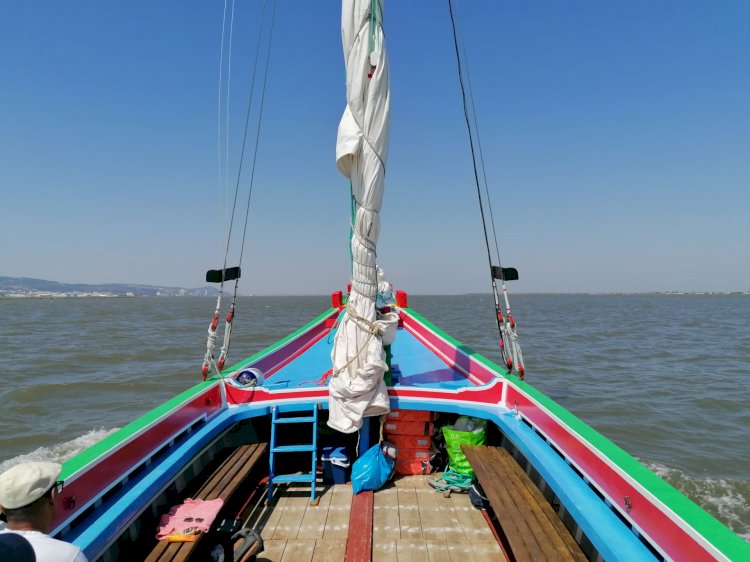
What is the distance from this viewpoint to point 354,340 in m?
4.09

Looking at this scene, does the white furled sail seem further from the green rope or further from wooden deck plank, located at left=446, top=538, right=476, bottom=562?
wooden deck plank, located at left=446, top=538, right=476, bottom=562

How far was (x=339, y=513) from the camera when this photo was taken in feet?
12.6

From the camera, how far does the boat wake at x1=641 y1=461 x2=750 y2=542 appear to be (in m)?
6.45

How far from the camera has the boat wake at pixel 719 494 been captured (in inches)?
254

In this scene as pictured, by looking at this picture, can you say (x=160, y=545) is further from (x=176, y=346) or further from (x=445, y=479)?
(x=176, y=346)

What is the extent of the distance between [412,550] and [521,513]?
0.92 metres

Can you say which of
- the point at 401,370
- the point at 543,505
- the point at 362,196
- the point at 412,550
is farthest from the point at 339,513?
the point at 401,370

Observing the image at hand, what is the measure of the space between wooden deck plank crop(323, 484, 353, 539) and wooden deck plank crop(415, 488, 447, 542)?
66cm

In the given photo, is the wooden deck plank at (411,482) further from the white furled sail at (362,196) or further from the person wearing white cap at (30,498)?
the person wearing white cap at (30,498)

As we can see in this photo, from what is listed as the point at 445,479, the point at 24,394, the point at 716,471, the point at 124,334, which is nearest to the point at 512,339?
the point at 445,479

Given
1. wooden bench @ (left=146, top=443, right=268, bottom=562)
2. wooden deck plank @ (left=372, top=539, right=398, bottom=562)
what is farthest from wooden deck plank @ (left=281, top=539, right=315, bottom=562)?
wooden bench @ (left=146, top=443, right=268, bottom=562)

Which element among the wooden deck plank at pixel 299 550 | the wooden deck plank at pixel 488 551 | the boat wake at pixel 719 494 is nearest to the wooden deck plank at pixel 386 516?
the wooden deck plank at pixel 299 550

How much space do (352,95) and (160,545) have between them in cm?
368

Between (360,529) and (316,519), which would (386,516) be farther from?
(316,519)
